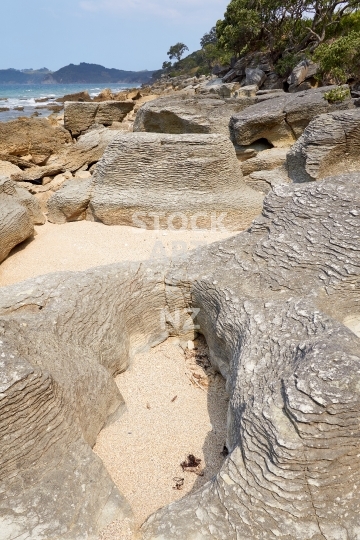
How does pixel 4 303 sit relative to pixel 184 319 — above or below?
above

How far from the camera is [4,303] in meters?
2.85

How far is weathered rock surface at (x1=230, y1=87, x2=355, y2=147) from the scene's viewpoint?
24.9ft

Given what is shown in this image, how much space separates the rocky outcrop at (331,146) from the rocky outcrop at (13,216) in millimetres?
3951

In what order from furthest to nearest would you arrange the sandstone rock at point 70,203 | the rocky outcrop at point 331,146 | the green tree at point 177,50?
the green tree at point 177,50 → the sandstone rock at point 70,203 → the rocky outcrop at point 331,146

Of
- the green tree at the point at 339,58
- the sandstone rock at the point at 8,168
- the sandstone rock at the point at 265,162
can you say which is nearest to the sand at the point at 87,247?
the sandstone rock at the point at 265,162

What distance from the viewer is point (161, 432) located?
2.72 m

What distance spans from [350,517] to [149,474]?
116 cm

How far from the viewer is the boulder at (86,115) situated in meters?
11.6

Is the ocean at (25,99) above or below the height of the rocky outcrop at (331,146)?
below

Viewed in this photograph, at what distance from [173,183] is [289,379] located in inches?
164

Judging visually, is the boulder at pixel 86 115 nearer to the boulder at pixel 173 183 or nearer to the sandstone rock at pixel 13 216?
the sandstone rock at pixel 13 216

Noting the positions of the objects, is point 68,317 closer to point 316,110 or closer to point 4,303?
point 4,303

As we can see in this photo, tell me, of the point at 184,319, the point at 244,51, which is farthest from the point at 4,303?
the point at 244,51

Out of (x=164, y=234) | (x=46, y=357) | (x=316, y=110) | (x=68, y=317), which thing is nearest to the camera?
(x=46, y=357)
